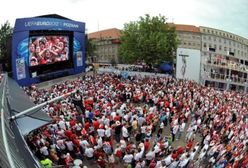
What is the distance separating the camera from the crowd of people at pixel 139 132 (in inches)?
598

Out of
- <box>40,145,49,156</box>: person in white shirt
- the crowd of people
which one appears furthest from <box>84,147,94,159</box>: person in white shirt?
<box>40,145,49,156</box>: person in white shirt

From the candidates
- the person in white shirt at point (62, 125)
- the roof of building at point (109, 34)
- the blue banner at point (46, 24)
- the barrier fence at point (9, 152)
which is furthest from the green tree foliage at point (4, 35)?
A: the roof of building at point (109, 34)

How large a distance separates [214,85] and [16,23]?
101ft

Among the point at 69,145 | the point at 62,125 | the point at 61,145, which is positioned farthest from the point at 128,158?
the point at 62,125

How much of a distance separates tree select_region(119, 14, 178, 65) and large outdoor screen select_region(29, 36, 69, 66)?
22030 millimetres

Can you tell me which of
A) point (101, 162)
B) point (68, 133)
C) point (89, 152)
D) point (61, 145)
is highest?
point (68, 133)

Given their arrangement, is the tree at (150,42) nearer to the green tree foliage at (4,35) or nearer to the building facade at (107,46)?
the green tree foliage at (4,35)

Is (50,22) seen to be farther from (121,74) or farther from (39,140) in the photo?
(39,140)

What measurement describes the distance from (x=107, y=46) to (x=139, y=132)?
4353 inches

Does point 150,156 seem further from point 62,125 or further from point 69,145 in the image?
point 62,125

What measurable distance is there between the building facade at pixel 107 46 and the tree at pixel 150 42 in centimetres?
5798

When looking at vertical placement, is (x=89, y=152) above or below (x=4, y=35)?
below

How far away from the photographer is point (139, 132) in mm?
18828

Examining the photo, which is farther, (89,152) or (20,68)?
(20,68)
